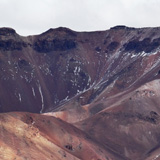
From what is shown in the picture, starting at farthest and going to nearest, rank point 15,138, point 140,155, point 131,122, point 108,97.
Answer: point 108,97, point 131,122, point 140,155, point 15,138

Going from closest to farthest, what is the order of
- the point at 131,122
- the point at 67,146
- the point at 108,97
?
1. the point at 67,146
2. the point at 131,122
3. the point at 108,97

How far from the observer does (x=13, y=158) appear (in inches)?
3730

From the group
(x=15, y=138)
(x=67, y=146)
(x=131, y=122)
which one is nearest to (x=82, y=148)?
(x=67, y=146)

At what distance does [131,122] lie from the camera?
523 feet

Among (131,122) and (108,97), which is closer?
(131,122)

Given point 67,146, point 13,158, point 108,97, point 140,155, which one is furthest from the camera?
point 108,97

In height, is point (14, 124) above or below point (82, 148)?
above

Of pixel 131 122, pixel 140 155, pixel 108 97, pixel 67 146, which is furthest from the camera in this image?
pixel 108 97

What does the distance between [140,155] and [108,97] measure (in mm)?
47660

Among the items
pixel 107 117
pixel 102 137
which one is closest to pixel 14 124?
pixel 102 137

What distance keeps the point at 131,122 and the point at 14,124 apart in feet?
193

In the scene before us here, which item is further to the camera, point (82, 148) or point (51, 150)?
point (82, 148)

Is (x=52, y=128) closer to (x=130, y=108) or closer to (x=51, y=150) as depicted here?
(x=51, y=150)

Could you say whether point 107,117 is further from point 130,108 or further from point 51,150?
point 51,150
